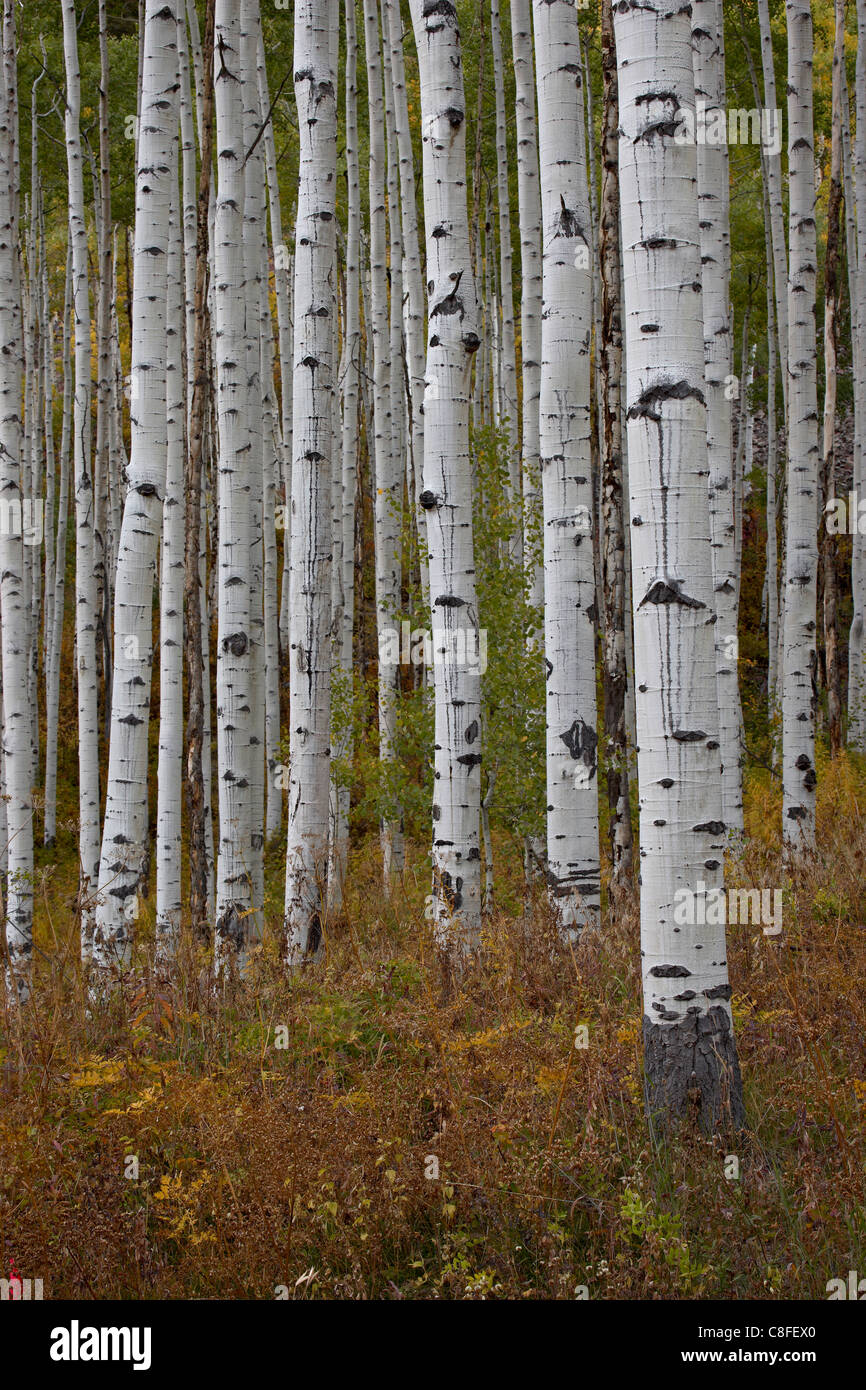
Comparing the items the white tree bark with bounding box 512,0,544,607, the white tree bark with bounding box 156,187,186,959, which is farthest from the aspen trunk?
the white tree bark with bounding box 512,0,544,607

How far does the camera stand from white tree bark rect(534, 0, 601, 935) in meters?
5.77

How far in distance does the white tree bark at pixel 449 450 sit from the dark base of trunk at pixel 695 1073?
2129mm

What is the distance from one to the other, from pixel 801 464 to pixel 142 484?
5767mm

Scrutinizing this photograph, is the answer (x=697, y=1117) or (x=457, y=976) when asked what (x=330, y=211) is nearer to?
(x=457, y=976)

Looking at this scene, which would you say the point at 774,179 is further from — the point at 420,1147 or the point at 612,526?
the point at 420,1147

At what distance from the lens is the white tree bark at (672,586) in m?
3.27

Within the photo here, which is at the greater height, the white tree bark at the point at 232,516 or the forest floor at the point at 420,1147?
the white tree bark at the point at 232,516

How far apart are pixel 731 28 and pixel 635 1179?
20.6 m

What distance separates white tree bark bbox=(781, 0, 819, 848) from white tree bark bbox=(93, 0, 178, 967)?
17.8 feet

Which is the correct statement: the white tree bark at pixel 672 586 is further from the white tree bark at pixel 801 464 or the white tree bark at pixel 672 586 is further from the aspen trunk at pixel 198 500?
the white tree bark at pixel 801 464

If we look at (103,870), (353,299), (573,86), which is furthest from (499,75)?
(103,870)

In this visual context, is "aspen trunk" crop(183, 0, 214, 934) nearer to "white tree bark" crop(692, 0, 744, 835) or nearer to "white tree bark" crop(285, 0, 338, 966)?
"white tree bark" crop(285, 0, 338, 966)

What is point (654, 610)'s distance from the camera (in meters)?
3.32

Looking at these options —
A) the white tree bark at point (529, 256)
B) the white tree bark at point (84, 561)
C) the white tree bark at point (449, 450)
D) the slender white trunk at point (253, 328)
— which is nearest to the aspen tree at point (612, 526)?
the white tree bark at point (529, 256)
